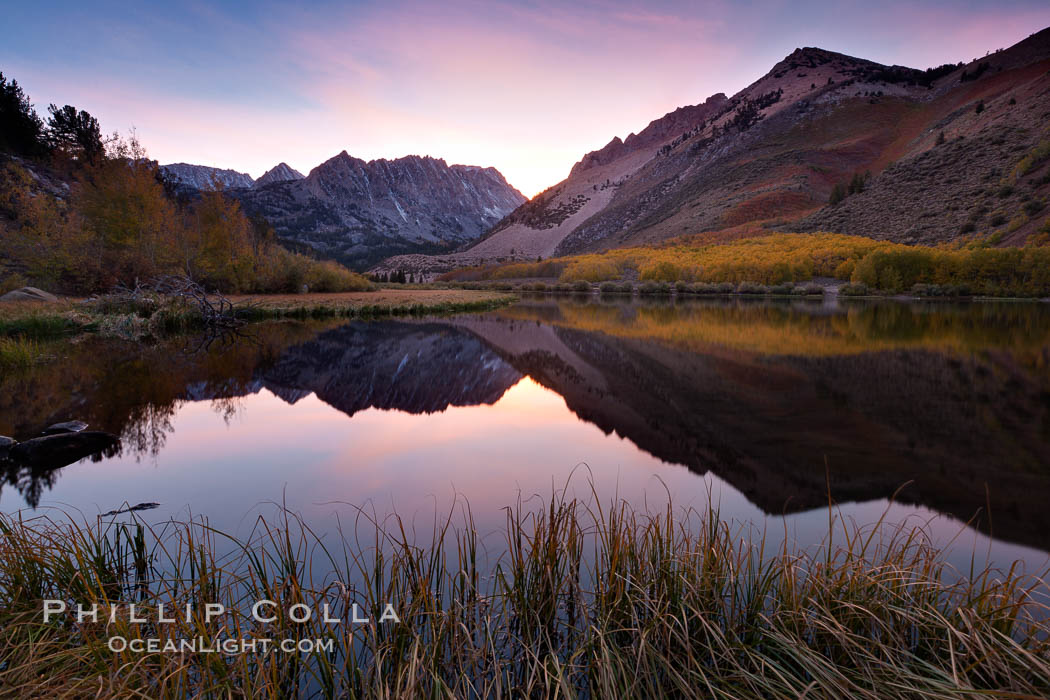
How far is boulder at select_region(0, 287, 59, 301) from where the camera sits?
2184cm

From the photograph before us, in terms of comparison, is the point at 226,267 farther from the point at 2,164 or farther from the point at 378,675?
the point at 378,675

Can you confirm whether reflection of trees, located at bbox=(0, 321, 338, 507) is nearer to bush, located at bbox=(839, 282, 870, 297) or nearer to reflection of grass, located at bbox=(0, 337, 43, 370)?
reflection of grass, located at bbox=(0, 337, 43, 370)

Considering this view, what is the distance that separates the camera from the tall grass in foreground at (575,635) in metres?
2.14

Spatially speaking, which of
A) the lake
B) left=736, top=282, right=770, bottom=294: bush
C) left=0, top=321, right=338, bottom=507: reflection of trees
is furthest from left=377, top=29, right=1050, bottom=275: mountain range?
left=0, top=321, right=338, bottom=507: reflection of trees

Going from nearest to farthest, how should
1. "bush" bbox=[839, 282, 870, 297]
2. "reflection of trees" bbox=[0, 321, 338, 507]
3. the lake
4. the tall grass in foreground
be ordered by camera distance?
1. the tall grass in foreground
2. the lake
3. "reflection of trees" bbox=[0, 321, 338, 507]
4. "bush" bbox=[839, 282, 870, 297]

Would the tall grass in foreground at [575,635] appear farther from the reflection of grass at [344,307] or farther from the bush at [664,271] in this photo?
the bush at [664,271]

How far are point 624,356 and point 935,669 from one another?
14.6 m

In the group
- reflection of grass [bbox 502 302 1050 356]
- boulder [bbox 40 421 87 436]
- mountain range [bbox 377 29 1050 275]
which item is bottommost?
reflection of grass [bbox 502 302 1050 356]

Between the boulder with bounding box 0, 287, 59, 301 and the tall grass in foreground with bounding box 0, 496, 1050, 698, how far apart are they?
2783cm

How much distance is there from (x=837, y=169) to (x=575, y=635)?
382 ft

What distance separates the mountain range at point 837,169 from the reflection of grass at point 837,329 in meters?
21.1

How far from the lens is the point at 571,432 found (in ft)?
28.4

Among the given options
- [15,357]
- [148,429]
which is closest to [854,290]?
[148,429]

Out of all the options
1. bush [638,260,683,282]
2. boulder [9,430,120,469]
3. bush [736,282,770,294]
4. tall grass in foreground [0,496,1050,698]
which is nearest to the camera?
tall grass in foreground [0,496,1050,698]
